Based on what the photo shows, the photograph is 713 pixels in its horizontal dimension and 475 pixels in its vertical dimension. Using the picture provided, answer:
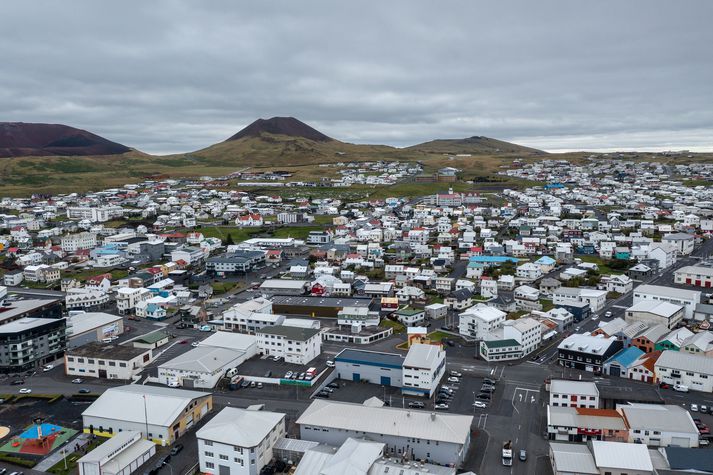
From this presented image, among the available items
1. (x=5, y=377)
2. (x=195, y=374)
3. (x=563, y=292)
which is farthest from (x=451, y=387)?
(x=5, y=377)

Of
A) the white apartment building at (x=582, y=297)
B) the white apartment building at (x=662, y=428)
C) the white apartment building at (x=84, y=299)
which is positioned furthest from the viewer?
the white apartment building at (x=84, y=299)

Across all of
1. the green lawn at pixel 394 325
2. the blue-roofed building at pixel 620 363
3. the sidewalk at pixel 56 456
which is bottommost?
the sidewalk at pixel 56 456

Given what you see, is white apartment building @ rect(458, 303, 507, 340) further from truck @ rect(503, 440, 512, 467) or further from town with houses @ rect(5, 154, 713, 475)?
truck @ rect(503, 440, 512, 467)

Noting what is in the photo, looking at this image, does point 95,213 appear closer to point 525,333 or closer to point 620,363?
point 525,333

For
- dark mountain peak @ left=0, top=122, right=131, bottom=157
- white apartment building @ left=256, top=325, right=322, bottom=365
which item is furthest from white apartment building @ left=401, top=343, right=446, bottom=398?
dark mountain peak @ left=0, top=122, right=131, bottom=157

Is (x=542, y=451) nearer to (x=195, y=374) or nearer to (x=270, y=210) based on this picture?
(x=195, y=374)

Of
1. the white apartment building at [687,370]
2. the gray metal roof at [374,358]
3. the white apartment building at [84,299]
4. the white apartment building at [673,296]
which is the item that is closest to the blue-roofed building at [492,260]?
the white apartment building at [673,296]

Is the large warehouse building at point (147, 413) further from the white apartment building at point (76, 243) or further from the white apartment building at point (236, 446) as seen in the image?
the white apartment building at point (76, 243)
